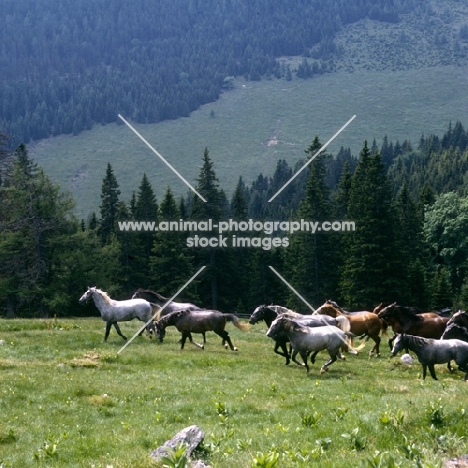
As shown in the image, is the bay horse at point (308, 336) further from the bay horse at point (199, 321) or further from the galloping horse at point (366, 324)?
the galloping horse at point (366, 324)

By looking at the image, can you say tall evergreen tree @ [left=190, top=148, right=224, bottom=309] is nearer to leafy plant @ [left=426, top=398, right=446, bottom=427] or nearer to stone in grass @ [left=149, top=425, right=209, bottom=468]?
leafy plant @ [left=426, top=398, right=446, bottom=427]

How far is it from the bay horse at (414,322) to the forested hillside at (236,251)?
2639 centimetres

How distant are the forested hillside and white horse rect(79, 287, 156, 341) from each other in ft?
82.2

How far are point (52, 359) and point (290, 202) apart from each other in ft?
551

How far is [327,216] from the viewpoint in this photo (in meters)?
60.8

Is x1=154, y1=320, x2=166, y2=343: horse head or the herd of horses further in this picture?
x1=154, y1=320, x2=166, y2=343: horse head

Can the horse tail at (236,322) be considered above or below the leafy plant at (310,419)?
above

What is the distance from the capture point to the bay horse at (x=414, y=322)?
86.6 ft

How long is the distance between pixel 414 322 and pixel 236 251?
5449 cm

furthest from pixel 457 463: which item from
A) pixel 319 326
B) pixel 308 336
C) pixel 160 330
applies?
pixel 160 330

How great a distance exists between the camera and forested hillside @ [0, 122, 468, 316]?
2119 inches

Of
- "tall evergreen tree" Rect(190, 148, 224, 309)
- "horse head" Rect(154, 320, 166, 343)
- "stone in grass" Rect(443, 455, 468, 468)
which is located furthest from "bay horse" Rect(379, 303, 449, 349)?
"tall evergreen tree" Rect(190, 148, 224, 309)

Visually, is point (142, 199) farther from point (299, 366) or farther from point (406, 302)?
point (299, 366)

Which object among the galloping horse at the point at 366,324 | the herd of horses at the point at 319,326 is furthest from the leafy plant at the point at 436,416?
the galloping horse at the point at 366,324
